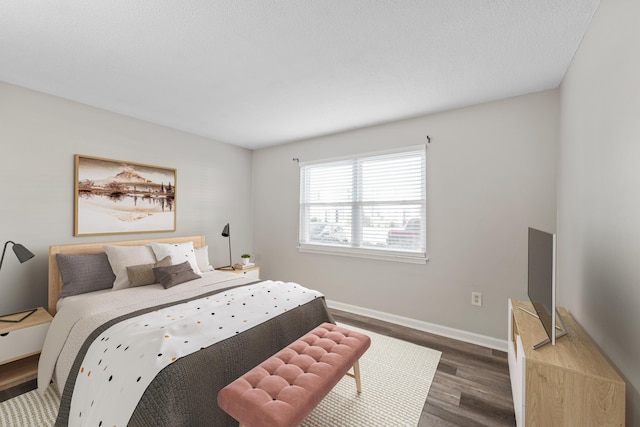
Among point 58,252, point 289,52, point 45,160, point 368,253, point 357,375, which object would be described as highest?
point 289,52

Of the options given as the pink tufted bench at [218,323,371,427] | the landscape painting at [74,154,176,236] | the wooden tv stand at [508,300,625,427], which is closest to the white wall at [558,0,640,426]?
the wooden tv stand at [508,300,625,427]

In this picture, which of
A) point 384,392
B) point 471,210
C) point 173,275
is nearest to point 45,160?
point 173,275

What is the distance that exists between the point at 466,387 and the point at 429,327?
3.23 feet

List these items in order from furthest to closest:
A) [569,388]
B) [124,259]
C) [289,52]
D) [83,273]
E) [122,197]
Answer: [122,197] → [124,259] → [83,273] → [289,52] → [569,388]

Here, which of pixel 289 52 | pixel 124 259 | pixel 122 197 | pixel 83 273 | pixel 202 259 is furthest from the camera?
pixel 202 259

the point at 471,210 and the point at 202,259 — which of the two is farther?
the point at 202,259

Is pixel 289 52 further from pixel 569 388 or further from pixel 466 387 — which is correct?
pixel 466 387

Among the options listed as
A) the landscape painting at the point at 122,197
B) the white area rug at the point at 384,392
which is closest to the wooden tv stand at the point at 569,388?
the white area rug at the point at 384,392

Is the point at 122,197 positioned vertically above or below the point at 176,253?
above

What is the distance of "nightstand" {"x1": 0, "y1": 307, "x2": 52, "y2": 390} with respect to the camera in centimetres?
200

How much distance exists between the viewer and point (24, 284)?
2498 mm

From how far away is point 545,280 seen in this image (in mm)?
1493

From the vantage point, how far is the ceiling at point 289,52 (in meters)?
1.53

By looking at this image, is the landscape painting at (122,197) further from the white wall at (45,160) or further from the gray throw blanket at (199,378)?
the gray throw blanket at (199,378)
